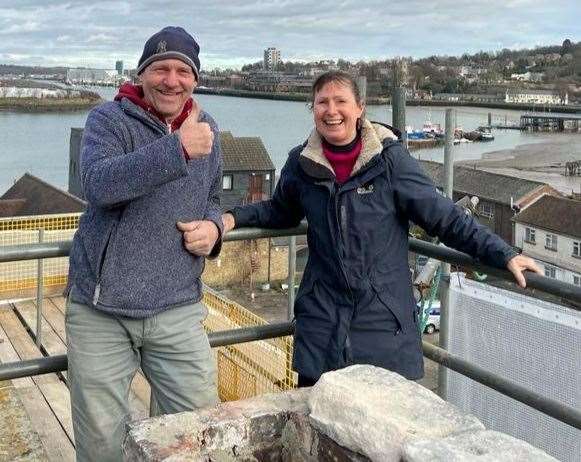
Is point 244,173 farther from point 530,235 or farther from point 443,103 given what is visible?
point 443,103

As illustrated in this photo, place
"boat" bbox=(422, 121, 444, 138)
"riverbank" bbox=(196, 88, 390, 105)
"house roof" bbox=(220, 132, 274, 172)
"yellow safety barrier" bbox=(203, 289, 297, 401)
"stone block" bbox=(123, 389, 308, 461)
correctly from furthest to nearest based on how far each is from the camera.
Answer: "riverbank" bbox=(196, 88, 390, 105) → "boat" bbox=(422, 121, 444, 138) → "house roof" bbox=(220, 132, 274, 172) → "yellow safety barrier" bbox=(203, 289, 297, 401) → "stone block" bbox=(123, 389, 308, 461)

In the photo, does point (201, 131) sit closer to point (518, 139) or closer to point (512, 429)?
point (512, 429)

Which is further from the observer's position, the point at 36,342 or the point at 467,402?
the point at 36,342

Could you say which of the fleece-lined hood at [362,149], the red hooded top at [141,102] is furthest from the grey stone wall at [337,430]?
the red hooded top at [141,102]

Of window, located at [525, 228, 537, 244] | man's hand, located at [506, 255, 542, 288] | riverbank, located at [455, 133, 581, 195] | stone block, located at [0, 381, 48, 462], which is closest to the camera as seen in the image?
man's hand, located at [506, 255, 542, 288]

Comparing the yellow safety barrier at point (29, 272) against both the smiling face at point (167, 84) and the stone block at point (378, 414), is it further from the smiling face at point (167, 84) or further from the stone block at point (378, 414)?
the stone block at point (378, 414)

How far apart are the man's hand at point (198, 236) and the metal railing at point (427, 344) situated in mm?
397

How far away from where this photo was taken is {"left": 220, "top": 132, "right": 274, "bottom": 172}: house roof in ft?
115

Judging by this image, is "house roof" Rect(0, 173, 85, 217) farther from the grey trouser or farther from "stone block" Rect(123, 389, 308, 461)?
"stone block" Rect(123, 389, 308, 461)

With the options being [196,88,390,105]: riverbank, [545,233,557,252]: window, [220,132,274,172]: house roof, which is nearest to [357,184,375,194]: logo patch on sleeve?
[220,132,274,172]: house roof

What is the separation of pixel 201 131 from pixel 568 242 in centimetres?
3515

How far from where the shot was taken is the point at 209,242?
8.54ft

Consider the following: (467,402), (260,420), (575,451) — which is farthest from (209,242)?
(575,451)

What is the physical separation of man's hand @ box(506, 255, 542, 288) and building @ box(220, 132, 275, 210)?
31653 mm
